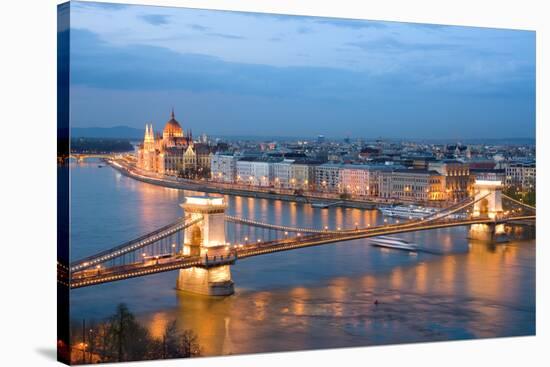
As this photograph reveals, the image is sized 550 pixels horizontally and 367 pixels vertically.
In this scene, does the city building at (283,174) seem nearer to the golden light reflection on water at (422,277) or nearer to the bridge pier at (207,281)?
the golden light reflection on water at (422,277)

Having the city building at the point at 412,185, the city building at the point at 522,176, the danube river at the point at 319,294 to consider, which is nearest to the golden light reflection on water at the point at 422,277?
the danube river at the point at 319,294

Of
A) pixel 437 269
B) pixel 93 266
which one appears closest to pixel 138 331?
pixel 93 266

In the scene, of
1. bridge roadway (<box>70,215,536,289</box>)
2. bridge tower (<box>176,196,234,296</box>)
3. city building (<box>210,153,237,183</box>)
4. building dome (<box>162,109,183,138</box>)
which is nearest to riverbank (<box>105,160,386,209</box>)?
city building (<box>210,153,237,183</box>)

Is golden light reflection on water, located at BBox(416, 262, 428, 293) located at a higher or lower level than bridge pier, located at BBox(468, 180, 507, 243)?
lower

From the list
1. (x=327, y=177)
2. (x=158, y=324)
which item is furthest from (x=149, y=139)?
(x=327, y=177)

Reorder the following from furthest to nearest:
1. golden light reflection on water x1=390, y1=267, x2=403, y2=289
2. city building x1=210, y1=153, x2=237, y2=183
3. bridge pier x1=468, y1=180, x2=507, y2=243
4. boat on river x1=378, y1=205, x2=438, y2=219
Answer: boat on river x1=378, y1=205, x2=438, y2=219
bridge pier x1=468, y1=180, x2=507, y2=243
city building x1=210, y1=153, x2=237, y2=183
golden light reflection on water x1=390, y1=267, x2=403, y2=289

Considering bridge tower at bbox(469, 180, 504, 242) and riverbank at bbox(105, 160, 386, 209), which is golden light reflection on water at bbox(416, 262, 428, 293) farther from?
riverbank at bbox(105, 160, 386, 209)
